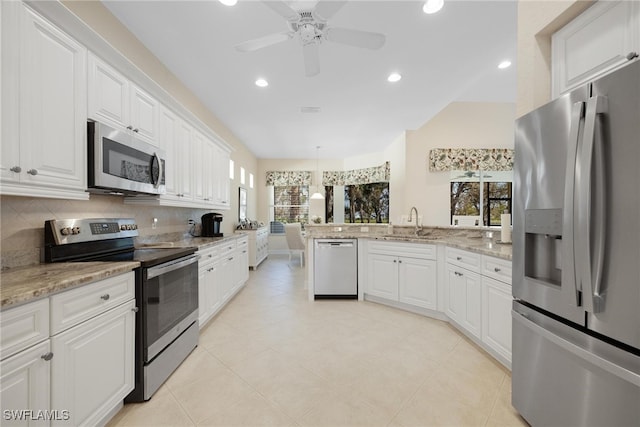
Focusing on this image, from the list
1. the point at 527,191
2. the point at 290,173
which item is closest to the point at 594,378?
the point at 527,191

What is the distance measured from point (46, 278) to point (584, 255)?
237 cm

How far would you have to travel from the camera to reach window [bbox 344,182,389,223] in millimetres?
6832

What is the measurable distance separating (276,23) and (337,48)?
655 mm

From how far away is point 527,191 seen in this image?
55.4 inches

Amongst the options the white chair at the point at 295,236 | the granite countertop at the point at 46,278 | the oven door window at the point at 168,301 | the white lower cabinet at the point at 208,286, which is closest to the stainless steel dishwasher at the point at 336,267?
the white lower cabinet at the point at 208,286

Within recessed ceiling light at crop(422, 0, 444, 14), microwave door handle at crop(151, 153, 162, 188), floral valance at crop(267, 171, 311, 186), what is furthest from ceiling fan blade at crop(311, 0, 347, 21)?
floral valance at crop(267, 171, 311, 186)

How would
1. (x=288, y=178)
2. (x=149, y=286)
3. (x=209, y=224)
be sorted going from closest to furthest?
(x=149, y=286) → (x=209, y=224) → (x=288, y=178)

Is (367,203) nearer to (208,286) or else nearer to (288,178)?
(288,178)

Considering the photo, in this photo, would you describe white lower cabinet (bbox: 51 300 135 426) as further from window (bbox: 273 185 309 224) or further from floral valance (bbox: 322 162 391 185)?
window (bbox: 273 185 309 224)

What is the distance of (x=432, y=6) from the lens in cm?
203

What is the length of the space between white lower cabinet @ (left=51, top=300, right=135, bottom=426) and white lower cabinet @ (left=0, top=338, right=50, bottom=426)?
35mm

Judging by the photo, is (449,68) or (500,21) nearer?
(500,21)

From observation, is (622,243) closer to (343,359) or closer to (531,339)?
(531,339)

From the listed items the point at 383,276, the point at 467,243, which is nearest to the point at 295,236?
the point at 383,276
